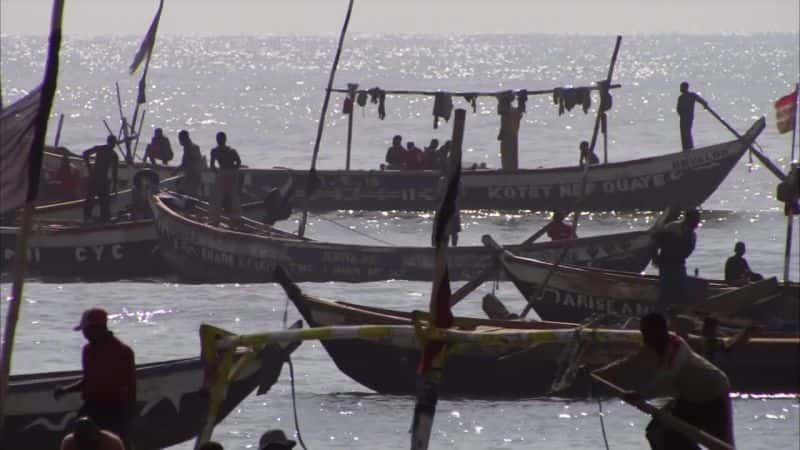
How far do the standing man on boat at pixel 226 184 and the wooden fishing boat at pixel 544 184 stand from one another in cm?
680

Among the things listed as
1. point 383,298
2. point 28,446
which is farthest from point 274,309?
point 28,446

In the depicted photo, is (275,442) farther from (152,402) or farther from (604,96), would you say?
(604,96)

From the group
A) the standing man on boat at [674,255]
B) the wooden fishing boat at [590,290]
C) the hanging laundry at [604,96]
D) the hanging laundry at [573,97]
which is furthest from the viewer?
the hanging laundry at [573,97]

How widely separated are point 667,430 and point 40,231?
629 inches

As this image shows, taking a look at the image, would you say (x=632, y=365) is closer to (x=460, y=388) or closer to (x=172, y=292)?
(x=460, y=388)

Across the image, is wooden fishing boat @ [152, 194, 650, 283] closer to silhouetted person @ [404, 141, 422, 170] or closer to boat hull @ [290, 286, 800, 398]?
boat hull @ [290, 286, 800, 398]

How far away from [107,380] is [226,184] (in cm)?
1363

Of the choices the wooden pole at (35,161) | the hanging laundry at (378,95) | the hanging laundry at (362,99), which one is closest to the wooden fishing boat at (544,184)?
the hanging laundry at (378,95)

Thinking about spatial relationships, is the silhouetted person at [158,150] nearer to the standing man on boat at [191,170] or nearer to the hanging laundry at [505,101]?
the standing man on boat at [191,170]

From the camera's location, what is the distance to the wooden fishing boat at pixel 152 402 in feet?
43.0

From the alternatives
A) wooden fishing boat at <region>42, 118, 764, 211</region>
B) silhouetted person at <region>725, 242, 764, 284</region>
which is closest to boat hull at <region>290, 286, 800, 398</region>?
silhouetted person at <region>725, 242, 764, 284</region>

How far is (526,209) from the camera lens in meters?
32.1

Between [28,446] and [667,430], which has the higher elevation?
[667,430]

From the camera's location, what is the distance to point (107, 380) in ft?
37.2
